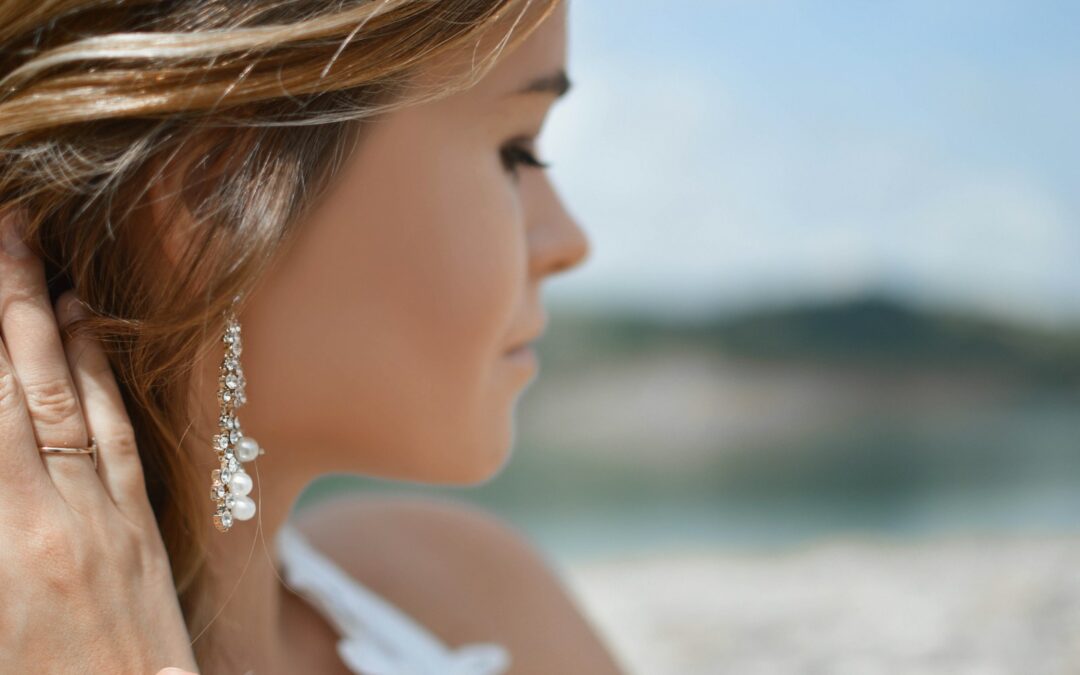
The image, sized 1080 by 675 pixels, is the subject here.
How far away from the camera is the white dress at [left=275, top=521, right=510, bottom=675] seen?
4.06 ft

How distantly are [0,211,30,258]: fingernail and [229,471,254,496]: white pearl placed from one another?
243mm

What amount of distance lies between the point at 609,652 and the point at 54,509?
88 centimetres

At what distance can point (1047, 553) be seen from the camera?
333cm

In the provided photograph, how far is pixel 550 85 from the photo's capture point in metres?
0.98

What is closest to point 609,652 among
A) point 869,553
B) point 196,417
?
point 196,417

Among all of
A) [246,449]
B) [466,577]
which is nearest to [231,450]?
[246,449]

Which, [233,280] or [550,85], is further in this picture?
[550,85]

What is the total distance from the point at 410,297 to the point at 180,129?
9.6 inches

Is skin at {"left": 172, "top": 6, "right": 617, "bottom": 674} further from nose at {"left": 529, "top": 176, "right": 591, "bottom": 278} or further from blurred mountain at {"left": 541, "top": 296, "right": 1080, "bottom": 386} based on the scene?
blurred mountain at {"left": 541, "top": 296, "right": 1080, "bottom": 386}

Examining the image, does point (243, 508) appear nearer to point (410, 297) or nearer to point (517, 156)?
point (410, 297)

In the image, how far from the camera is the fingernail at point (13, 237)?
785mm

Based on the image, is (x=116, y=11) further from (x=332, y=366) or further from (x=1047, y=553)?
(x=1047, y=553)

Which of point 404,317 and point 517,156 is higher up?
point 517,156

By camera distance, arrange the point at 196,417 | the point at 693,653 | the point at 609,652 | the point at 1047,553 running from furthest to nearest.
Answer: the point at 1047,553, the point at 693,653, the point at 609,652, the point at 196,417
